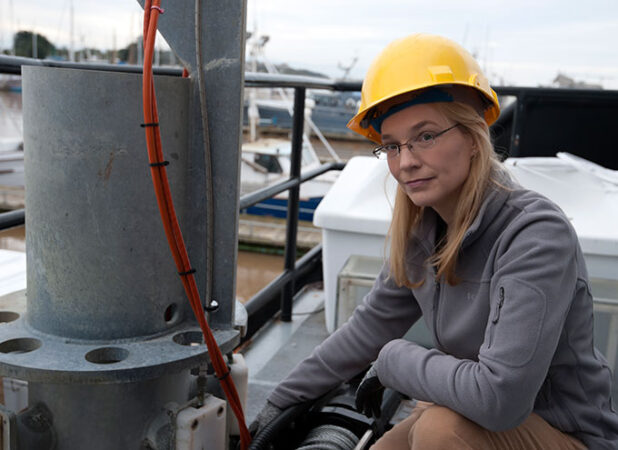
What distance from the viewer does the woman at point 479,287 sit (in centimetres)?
119

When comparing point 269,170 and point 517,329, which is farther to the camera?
point 269,170

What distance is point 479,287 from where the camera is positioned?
136 centimetres

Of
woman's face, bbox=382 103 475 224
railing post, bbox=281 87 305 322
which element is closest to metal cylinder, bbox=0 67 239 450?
woman's face, bbox=382 103 475 224

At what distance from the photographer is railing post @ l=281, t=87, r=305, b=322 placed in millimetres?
3011

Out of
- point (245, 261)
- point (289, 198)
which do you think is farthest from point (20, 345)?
point (245, 261)

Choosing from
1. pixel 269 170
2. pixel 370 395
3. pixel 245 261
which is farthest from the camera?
pixel 269 170

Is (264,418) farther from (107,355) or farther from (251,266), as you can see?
(251,266)

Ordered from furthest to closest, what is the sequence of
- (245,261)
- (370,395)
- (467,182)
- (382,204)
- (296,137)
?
(245,261), (296,137), (382,204), (370,395), (467,182)

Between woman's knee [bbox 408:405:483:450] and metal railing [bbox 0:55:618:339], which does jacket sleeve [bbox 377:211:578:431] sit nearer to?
woman's knee [bbox 408:405:483:450]

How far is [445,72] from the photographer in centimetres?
128

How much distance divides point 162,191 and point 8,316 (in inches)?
18.0

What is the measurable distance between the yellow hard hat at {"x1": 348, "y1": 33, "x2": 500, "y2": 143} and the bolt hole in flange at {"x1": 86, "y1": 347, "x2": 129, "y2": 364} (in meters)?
0.70

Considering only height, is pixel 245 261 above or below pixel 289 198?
below

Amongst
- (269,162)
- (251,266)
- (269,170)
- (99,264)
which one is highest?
(99,264)
